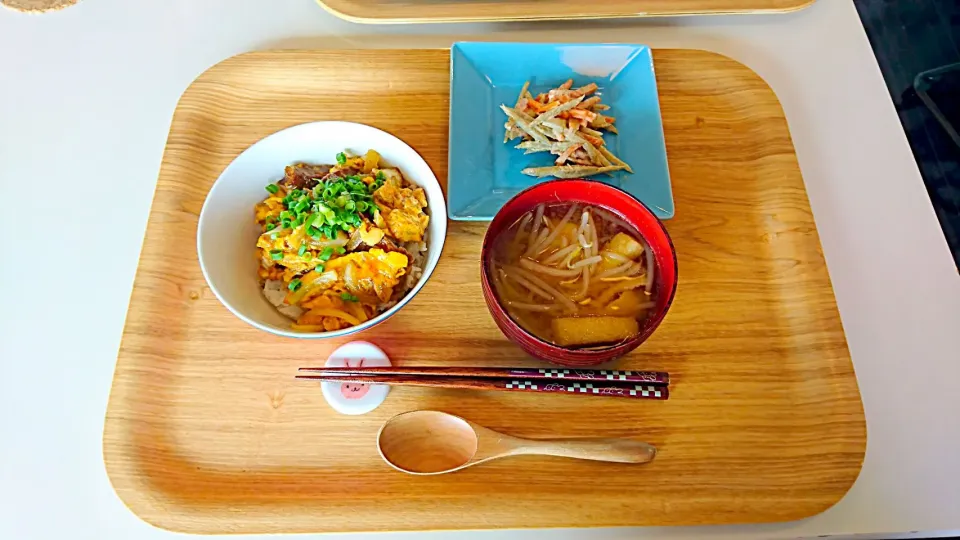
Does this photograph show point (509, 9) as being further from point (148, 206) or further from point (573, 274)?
point (148, 206)

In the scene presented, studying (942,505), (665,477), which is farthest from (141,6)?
(942,505)

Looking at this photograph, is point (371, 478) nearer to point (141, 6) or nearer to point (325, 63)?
point (325, 63)

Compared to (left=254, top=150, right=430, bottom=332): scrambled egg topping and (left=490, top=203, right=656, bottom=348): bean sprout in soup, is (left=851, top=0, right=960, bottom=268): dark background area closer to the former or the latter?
(left=490, top=203, right=656, bottom=348): bean sprout in soup

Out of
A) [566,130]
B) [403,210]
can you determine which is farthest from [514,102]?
[403,210]

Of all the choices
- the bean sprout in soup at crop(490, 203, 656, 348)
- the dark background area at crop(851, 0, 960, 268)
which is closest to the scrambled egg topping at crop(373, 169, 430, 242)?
the bean sprout in soup at crop(490, 203, 656, 348)

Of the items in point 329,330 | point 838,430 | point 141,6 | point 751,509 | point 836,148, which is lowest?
point 751,509

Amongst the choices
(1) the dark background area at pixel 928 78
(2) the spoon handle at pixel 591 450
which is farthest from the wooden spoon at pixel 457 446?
(1) the dark background area at pixel 928 78

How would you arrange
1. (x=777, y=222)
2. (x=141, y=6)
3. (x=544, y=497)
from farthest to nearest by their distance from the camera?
1. (x=141, y=6)
2. (x=777, y=222)
3. (x=544, y=497)
